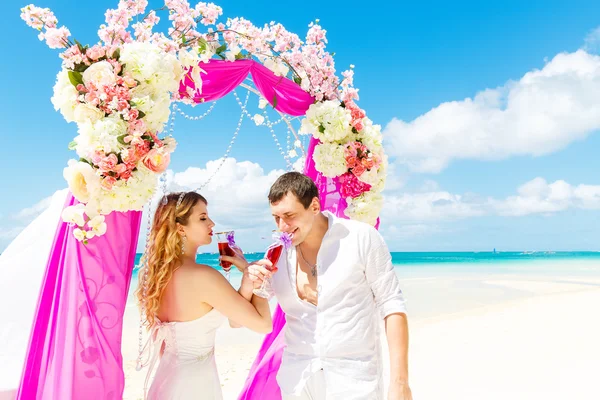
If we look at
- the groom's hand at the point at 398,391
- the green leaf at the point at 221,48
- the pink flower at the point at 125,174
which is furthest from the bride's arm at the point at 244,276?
the green leaf at the point at 221,48

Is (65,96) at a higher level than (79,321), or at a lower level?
higher

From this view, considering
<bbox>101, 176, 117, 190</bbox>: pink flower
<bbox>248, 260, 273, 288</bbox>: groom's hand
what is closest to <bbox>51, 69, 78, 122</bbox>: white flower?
<bbox>101, 176, 117, 190</bbox>: pink flower

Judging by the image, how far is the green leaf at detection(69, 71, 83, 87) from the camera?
2.77 metres

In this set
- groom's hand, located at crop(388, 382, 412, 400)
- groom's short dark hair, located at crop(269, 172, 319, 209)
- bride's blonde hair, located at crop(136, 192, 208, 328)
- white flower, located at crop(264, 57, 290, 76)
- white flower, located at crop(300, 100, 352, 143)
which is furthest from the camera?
white flower, located at crop(300, 100, 352, 143)

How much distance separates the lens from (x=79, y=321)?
9.12 feet

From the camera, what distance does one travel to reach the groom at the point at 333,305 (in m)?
2.48

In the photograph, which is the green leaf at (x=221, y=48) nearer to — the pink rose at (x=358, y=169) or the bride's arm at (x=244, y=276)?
the pink rose at (x=358, y=169)

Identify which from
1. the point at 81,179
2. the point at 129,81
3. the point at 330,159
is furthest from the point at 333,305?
the point at 330,159

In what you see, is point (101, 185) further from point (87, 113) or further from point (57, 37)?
point (57, 37)

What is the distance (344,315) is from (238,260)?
0.69 m

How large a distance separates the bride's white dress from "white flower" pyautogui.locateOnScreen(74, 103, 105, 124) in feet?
4.05

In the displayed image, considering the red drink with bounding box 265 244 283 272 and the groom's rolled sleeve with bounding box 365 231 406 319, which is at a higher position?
the red drink with bounding box 265 244 283 272

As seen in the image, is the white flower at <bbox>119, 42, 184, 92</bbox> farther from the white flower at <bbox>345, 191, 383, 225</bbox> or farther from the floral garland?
the white flower at <bbox>345, 191, 383, 225</bbox>

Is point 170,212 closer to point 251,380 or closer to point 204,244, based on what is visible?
point 204,244
